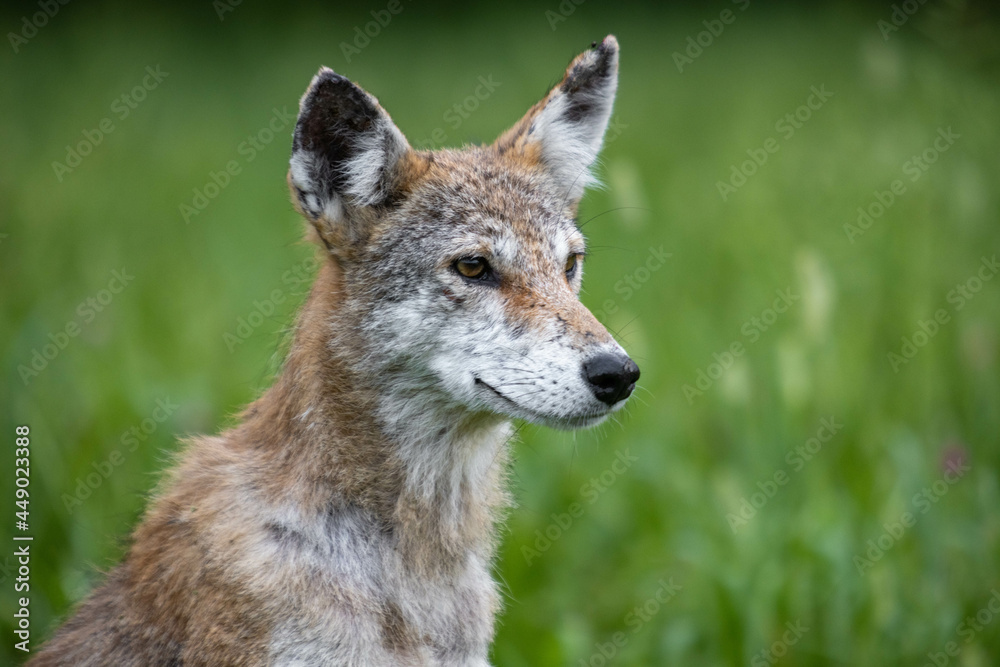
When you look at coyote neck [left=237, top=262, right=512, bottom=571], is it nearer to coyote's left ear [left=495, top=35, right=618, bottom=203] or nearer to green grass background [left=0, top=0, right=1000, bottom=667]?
green grass background [left=0, top=0, right=1000, bottom=667]

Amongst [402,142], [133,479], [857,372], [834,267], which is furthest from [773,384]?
[133,479]

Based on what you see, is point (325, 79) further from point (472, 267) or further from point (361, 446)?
point (361, 446)

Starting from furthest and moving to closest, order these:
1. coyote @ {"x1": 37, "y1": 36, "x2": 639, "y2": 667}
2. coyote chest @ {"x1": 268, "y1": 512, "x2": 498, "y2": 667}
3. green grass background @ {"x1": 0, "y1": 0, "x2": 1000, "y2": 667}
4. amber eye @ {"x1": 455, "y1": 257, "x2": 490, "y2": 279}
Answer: green grass background @ {"x1": 0, "y1": 0, "x2": 1000, "y2": 667} < amber eye @ {"x1": 455, "y1": 257, "x2": 490, "y2": 279} < coyote @ {"x1": 37, "y1": 36, "x2": 639, "y2": 667} < coyote chest @ {"x1": 268, "y1": 512, "x2": 498, "y2": 667}

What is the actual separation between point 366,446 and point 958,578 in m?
3.33

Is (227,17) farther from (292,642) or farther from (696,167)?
(292,642)

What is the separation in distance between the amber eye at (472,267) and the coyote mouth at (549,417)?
0.50 meters

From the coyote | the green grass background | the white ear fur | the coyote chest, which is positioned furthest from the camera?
the green grass background

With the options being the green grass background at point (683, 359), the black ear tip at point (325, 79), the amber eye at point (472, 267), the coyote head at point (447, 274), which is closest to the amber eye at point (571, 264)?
the coyote head at point (447, 274)

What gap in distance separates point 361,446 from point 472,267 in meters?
0.91

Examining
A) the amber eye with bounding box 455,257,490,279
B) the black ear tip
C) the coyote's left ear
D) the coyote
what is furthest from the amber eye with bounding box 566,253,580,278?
the black ear tip

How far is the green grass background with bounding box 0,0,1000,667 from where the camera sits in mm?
5152

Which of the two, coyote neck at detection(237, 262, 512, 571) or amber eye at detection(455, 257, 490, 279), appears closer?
→ coyote neck at detection(237, 262, 512, 571)

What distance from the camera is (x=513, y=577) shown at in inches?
235

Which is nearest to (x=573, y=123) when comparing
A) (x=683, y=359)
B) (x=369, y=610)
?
(x=369, y=610)
